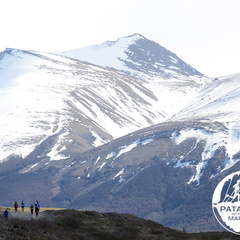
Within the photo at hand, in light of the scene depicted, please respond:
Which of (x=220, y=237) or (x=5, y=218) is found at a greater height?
(x=5, y=218)

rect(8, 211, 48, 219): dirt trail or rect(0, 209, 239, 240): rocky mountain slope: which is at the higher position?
rect(8, 211, 48, 219): dirt trail

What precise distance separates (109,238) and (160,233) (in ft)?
28.6

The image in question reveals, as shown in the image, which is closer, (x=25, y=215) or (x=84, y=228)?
(x=84, y=228)

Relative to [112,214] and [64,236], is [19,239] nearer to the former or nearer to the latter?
[64,236]

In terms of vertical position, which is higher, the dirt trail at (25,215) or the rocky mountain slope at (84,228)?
the dirt trail at (25,215)

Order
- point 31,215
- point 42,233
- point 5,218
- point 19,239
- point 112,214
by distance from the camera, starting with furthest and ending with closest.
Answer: point 112,214
point 31,215
point 5,218
point 42,233
point 19,239

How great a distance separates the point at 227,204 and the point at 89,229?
52.7 ft

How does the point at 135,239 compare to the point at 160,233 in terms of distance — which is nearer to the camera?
the point at 135,239

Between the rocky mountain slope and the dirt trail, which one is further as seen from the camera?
the dirt trail

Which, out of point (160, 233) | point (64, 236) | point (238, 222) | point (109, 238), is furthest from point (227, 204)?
point (64, 236)

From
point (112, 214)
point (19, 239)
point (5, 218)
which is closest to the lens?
point (19, 239)

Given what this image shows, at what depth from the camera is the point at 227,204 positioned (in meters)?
79.8

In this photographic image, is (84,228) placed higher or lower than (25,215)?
lower

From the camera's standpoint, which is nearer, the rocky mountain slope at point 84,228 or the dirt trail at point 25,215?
the rocky mountain slope at point 84,228
